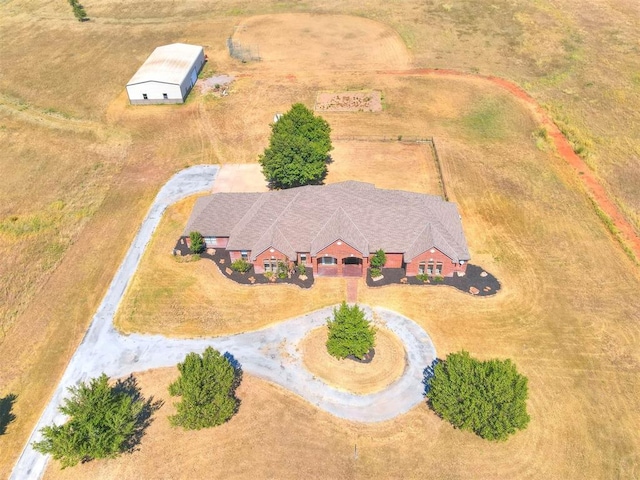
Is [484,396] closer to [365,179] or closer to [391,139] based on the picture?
[365,179]

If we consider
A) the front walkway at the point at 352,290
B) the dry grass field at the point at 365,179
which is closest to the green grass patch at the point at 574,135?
the dry grass field at the point at 365,179

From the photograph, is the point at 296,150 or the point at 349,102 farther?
the point at 349,102

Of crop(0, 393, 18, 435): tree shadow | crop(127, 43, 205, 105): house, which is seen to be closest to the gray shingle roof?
crop(0, 393, 18, 435): tree shadow

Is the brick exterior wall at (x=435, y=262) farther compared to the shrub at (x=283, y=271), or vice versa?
the shrub at (x=283, y=271)

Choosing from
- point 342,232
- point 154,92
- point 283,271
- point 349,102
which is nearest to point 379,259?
point 342,232

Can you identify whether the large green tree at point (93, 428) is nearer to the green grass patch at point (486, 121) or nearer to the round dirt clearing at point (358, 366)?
the round dirt clearing at point (358, 366)

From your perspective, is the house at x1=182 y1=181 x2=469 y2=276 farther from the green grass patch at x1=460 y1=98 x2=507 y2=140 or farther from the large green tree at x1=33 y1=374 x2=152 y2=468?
the green grass patch at x1=460 y1=98 x2=507 y2=140
